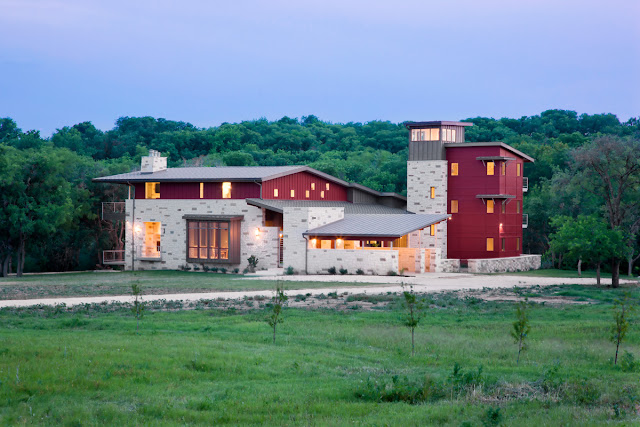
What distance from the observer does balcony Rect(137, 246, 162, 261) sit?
48.3 metres

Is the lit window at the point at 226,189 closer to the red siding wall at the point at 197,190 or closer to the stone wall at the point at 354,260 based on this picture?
the red siding wall at the point at 197,190

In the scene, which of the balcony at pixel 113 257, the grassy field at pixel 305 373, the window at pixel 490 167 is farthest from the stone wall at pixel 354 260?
the grassy field at pixel 305 373

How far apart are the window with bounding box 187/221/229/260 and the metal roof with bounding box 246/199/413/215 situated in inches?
111

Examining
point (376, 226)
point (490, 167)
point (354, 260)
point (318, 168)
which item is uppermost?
point (318, 168)

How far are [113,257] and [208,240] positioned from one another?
903 cm

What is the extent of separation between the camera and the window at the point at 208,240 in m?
45.0

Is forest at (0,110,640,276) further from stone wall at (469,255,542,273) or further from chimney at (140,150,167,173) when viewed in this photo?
chimney at (140,150,167,173)

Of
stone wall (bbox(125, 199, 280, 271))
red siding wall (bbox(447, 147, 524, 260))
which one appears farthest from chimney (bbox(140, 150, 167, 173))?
red siding wall (bbox(447, 147, 524, 260))

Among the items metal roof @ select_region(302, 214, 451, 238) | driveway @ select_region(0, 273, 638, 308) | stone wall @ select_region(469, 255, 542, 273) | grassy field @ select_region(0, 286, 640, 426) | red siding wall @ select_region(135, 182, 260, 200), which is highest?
red siding wall @ select_region(135, 182, 260, 200)

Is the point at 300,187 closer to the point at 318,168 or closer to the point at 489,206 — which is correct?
the point at 489,206

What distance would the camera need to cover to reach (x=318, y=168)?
222 feet

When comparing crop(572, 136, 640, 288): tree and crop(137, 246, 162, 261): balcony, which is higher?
crop(572, 136, 640, 288): tree

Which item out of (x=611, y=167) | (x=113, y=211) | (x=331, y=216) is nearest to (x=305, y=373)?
(x=611, y=167)

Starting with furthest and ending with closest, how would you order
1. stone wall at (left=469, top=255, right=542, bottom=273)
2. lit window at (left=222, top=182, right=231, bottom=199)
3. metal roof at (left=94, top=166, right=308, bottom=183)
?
stone wall at (left=469, top=255, right=542, bottom=273) < lit window at (left=222, top=182, right=231, bottom=199) < metal roof at (left=94, top=166, right=308, bottom=183)
